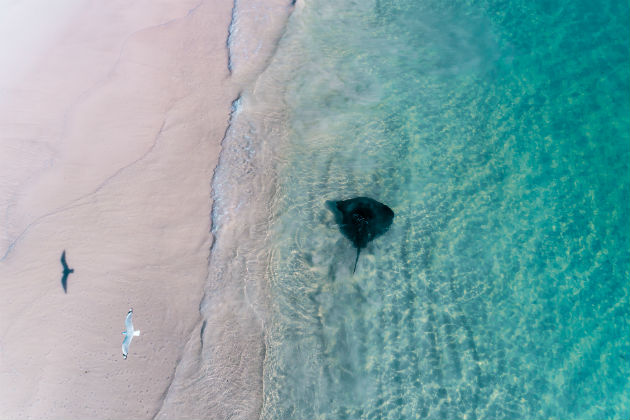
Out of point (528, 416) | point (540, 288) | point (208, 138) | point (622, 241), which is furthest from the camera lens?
point (208, 138)

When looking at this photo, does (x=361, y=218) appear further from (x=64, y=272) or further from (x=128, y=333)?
(x=64, y=272)

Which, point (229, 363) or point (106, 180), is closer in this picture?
point (229, 363)

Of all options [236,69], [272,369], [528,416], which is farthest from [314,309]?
[236,69]

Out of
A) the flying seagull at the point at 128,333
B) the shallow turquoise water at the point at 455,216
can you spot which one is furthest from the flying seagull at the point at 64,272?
the shallow turquoise water at the point at 455,216

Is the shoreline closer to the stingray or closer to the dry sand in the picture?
the dry sand

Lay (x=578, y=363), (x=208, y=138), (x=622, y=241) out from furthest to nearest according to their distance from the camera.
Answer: (x=208, y=138), (x=622, y=241), (x=578, y=363)

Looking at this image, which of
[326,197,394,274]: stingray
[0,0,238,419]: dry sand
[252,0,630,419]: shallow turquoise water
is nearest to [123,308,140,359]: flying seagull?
[0,0,238,419]: dry sand

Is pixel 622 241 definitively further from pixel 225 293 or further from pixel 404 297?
pixel 225 293
